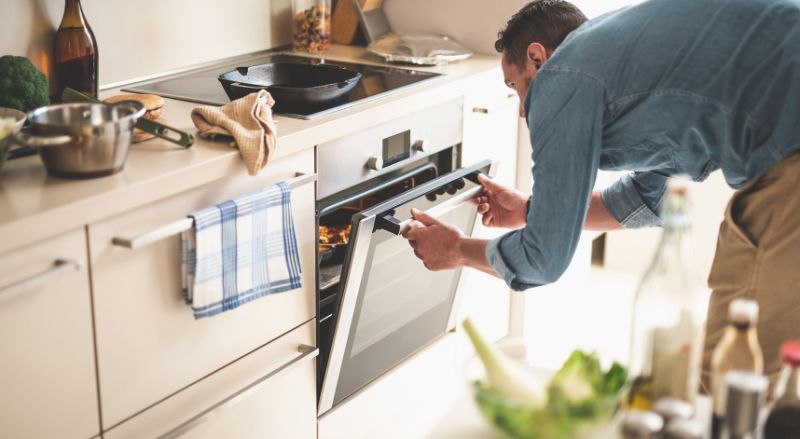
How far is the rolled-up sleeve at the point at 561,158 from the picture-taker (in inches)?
58.2

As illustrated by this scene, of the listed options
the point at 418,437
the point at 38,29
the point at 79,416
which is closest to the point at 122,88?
the point at 38,29

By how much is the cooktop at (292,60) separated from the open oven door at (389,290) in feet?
0.75

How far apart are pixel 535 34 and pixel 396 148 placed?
470mm

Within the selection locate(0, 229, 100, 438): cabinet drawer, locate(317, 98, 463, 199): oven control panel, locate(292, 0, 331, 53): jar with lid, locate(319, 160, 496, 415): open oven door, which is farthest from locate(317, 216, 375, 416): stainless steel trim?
locate(292, 0, 331, 53): jar with lid

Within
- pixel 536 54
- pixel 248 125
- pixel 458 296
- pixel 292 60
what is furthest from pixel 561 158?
pixel 292 60

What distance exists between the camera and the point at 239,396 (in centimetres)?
171

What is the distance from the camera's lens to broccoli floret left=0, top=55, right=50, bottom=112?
1658mm

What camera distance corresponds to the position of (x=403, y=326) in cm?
225

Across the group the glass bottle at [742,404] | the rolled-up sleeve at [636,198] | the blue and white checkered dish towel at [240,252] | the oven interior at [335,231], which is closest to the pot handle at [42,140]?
the blue and white checkered dish towel at [240,252]

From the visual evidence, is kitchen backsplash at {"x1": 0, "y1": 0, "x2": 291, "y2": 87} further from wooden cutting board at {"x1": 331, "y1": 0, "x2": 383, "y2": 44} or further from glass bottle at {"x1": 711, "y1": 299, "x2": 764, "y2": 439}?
glass bottle at {"x1": 711, "y1": 299, "x2": 764, "y2": 439}

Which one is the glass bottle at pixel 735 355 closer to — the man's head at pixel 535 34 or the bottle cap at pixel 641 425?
the bottle cap at pixel 641 425

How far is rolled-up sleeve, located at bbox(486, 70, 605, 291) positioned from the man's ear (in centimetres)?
18

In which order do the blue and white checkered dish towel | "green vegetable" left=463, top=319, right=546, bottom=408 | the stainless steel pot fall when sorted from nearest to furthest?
1. "green vegetable" left=463, top=319, right=546, bottom=408
2. the stainless steel pot
3. the blue and white checkered dish towel

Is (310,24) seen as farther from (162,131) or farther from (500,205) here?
(162,131)
